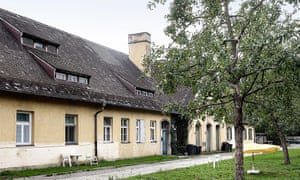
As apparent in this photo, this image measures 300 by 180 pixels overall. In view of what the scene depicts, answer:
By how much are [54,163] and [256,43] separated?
12641 mm

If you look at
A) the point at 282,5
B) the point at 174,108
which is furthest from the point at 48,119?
the point at 282,5

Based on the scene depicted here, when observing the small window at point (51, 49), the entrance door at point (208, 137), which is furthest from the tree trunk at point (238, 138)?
the entrance door at point (208, 137)

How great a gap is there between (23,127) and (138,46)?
1799 cm

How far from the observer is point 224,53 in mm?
9461

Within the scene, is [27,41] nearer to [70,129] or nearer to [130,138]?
[70,129]

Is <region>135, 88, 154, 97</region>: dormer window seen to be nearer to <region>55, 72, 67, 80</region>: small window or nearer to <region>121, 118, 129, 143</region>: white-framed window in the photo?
<region>121, 118, 129, 143</region>: white-framed window

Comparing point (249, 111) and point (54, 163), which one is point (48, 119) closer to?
point (54, 163)

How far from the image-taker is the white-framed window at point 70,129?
20.2m

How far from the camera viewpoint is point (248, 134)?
4938 cm

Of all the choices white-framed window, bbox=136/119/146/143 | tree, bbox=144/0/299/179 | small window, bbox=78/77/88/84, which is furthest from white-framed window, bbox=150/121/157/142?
tree, bbox=144/0/299/179

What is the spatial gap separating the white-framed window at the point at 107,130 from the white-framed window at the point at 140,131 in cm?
309

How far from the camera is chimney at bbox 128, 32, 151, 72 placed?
111 feet

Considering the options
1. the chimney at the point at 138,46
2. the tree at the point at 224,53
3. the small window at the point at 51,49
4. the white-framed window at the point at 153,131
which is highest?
the chimney at the point at 138,46

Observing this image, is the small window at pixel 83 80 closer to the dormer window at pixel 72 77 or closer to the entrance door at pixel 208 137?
the dormer window at pixel 72 77
